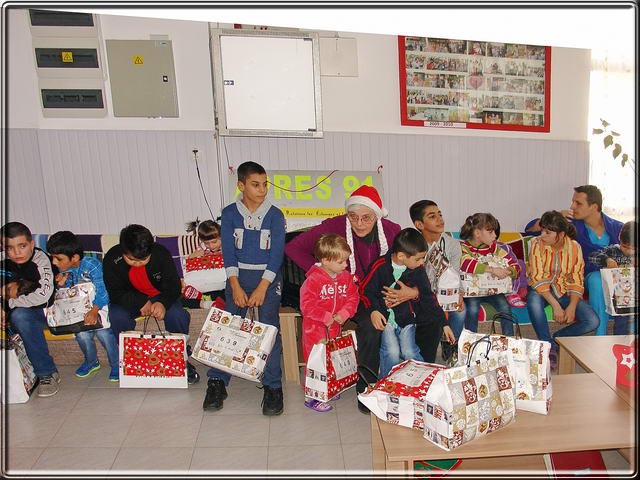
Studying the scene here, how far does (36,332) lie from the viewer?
2.89m

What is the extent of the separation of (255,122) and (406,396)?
2.70 meters

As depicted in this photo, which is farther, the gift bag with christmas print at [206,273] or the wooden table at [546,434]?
the gift bag with christmas print at [206,273]

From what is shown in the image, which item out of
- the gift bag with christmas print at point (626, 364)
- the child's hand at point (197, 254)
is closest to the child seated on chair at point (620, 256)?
the gift bag with christmas print at point (626, 364)

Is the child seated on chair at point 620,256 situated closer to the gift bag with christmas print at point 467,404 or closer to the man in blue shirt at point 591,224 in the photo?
the man in blue shirt at point 591,224

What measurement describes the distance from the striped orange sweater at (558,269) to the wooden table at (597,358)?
63cm

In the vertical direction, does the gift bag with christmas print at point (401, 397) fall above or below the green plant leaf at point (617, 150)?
below

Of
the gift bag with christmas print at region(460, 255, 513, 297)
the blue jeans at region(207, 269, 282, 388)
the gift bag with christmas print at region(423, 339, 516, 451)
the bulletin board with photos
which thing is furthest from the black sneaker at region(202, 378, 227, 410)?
the bulletin board with photos

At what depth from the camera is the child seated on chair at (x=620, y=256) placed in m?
3.12

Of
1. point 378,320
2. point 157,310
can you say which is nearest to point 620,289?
point 378,320

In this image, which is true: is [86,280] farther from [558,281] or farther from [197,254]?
[558,281]

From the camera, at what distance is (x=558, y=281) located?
123 inches

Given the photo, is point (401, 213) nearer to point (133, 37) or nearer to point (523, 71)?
point (523, 71)

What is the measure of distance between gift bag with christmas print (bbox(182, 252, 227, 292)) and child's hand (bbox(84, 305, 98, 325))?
22.2 inches

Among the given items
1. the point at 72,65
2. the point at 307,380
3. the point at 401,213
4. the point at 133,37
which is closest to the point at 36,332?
the point at 307,380
